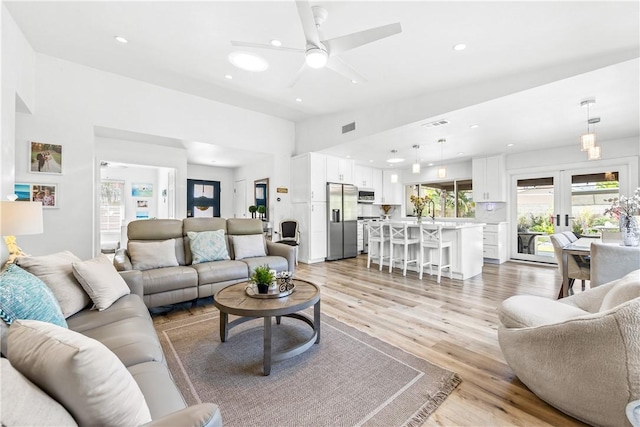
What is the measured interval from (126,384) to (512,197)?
759cm

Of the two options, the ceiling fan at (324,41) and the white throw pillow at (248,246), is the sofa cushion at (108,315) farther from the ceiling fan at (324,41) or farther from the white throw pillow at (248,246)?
the ceiling fan at (324,41)

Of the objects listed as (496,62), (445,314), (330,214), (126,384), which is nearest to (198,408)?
(126,384)

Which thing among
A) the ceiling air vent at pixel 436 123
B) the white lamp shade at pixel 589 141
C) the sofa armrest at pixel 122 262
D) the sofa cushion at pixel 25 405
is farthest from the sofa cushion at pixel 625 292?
the sofa armrest at pixel 122 262

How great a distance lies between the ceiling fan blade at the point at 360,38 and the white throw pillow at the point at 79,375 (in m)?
2.57

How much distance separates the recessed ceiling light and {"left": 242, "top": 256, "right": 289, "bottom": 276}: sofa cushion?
2571mm

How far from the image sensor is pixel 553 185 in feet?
19.2

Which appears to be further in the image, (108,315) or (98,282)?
(98,282)

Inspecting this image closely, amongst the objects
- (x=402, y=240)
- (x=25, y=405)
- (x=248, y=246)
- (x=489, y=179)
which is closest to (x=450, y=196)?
(x=489, y=179)

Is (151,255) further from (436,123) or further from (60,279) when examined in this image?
(436,123)

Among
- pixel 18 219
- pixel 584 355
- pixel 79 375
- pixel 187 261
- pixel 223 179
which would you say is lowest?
pixel 584 355

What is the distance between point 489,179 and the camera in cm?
649

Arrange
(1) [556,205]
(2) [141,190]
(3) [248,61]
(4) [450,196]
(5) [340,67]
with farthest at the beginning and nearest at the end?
(4) [450,196]
(2) [141,190]
(1) [556,205]
(3) [248,61]
(5) [340,67]

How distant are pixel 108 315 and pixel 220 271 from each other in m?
1.47

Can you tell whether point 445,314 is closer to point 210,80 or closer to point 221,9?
point 221,9
